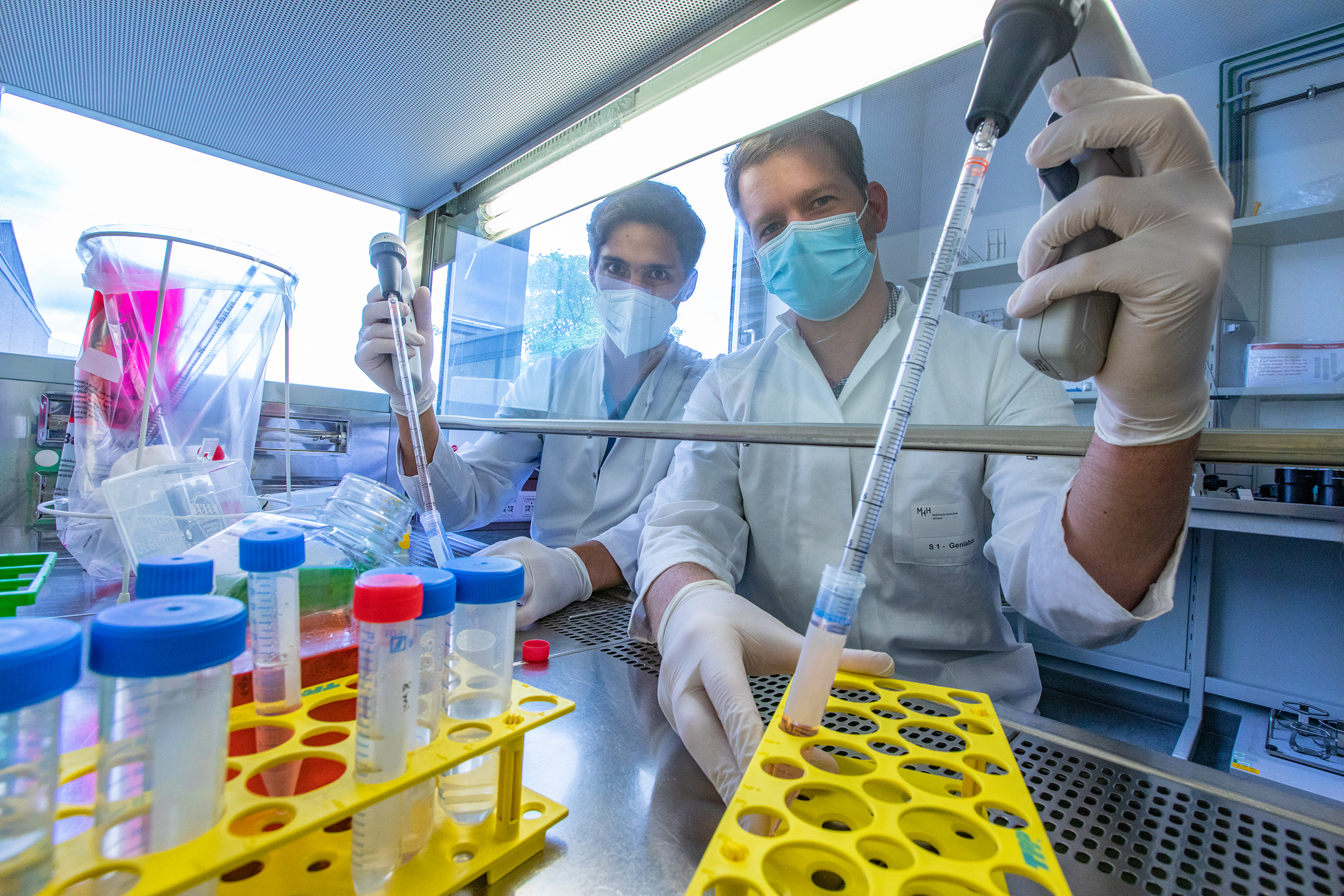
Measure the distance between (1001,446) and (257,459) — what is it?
1.96 metres

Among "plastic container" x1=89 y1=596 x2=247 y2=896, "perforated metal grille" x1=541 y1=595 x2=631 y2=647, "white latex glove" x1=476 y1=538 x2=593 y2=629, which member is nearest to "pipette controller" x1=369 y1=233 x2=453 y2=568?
"white latex glove" x1=476 y1=538 x2=593 y2=629

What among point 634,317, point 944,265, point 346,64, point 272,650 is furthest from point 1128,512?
point 346,64

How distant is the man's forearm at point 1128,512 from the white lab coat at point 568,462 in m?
0.91

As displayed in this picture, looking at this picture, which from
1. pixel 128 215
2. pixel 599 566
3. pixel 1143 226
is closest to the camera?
pixel 1143 226

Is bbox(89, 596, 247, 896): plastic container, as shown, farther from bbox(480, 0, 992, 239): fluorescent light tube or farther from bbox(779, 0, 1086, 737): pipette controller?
bbox(480, 0, 992, 239): fluorescent light tube

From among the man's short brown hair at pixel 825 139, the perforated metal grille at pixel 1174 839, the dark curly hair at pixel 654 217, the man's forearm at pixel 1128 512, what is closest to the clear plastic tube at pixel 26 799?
the perforated metal grille at pixel 1174 839

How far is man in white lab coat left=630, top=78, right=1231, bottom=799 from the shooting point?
1.96ft

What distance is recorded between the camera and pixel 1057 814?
57 centimetres

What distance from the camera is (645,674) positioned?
2.99ft

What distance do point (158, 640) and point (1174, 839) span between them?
2.56 feet

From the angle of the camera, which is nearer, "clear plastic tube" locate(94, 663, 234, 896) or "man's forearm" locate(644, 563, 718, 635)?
"clear plastic tube" locate(94, 663, 234, 896)

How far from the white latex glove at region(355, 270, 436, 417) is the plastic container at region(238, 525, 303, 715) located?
107 cm

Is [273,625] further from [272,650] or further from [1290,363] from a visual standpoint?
[1290,363]

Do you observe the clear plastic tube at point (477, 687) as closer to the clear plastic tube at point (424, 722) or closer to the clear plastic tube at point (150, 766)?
the clear plastic tube at point (424, 722)
